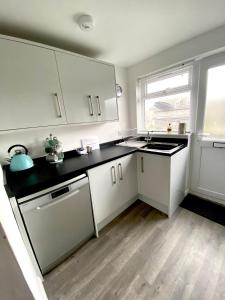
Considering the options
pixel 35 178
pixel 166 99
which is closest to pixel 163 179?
pixel 166 99

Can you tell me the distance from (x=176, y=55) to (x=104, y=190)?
1.92 meters

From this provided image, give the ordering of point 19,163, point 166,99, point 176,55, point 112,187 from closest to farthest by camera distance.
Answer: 1. point 19,163
2. point 112,187
3. point 176,55
4. point 166,99

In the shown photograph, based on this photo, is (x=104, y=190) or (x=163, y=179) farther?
(x=163, y=179)

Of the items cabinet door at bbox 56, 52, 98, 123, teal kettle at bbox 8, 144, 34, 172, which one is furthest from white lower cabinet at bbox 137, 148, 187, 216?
teal kettle at bbox 8, 144, 34, 172

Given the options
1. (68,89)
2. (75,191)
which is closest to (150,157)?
(75,191)

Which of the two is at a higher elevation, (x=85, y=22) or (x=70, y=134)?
(x=85, y=22)

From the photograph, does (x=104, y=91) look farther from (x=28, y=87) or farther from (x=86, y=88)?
(x=28, y=87)

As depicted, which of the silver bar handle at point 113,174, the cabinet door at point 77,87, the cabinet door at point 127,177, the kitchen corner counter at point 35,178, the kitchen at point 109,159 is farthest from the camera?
the cabinet door at point 127,177

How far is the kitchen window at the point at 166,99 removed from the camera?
1.93 metres

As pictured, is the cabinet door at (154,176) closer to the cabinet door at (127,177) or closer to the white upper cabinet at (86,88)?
the cabinet door at (127,177)

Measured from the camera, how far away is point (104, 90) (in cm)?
178

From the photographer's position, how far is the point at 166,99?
215 cm

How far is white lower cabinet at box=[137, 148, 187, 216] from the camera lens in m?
1.64

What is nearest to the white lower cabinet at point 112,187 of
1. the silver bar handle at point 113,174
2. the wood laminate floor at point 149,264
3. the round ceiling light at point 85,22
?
the silver bar handle at point 113,174
